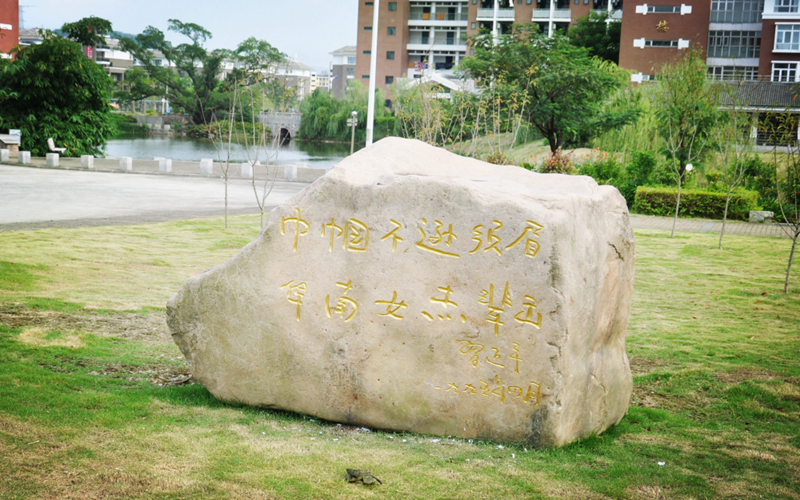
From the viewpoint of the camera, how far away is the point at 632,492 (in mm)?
3264

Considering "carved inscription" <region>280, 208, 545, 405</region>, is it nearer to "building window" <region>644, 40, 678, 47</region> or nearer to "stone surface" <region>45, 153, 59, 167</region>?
"stone surface" <region>45, 153, 59, 167</region>

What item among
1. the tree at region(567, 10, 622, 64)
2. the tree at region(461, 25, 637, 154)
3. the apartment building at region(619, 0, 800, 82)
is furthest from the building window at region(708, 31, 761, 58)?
the tree at region(461, 25, 637, 154)

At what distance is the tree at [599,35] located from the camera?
41438 millimetres

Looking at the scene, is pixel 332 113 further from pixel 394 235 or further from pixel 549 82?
pixel 394 235

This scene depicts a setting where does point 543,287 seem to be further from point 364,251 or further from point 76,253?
point 76,253

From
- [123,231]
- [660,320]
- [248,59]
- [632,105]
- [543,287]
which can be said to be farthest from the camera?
[248,59]

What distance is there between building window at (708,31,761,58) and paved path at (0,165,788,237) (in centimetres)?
2541

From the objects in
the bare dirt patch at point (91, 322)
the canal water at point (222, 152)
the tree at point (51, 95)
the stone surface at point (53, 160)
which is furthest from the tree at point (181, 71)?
the bare dirt patch at point (91, 322)

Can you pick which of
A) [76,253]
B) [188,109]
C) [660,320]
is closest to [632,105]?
[660,320]

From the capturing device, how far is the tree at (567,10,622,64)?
136 feet

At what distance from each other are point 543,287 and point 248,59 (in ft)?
148

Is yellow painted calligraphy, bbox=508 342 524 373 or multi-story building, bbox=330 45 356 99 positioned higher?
multi-story building, bbox=330 45 356 99

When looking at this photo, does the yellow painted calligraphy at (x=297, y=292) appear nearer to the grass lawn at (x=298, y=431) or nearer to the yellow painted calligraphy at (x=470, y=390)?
the grass lawn at (x=298, y=431)

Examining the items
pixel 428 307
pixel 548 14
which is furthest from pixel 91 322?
pixel 548 14
